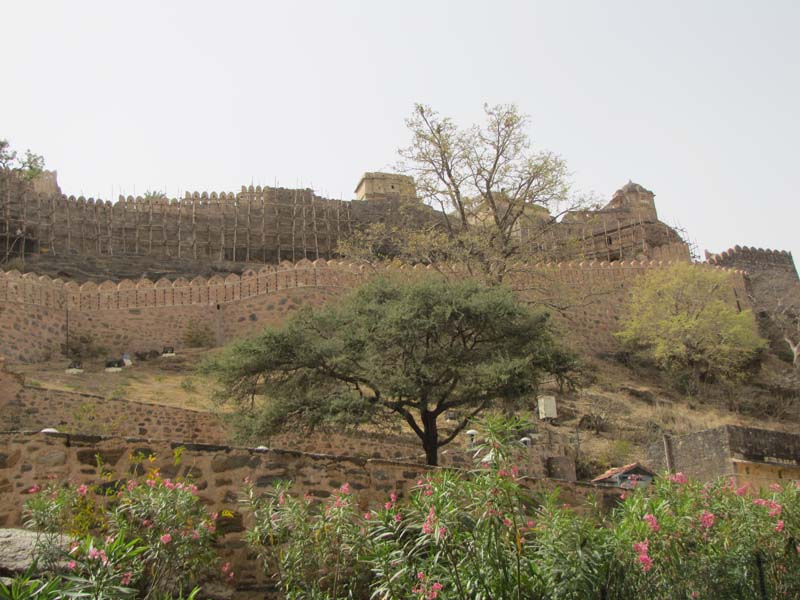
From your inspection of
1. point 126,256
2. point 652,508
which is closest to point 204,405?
point 652,508

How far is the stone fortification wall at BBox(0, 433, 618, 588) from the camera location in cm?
665

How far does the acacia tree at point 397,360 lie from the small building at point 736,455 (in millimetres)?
2468

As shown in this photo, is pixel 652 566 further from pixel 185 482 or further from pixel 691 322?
pixel 691 322

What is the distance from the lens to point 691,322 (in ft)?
91.0

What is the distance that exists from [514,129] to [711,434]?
12.7 metres

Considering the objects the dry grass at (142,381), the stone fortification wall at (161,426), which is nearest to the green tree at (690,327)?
the stone fortification wall at (161,426)

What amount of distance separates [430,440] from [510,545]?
931cm

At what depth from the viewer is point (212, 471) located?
23.1 ft

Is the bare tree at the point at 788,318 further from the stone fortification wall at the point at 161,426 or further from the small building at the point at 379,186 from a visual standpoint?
the small building at the point at 379,186

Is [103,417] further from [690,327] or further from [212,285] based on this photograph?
[690,327]

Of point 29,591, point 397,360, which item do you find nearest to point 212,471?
point 29,591

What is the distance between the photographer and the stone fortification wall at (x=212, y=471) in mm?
6648

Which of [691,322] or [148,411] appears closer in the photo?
[148,411]

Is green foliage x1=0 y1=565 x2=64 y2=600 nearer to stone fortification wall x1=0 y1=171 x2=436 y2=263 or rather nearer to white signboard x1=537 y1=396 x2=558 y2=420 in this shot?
white signboard x1=537 y1=396 x2=558 y2=420
